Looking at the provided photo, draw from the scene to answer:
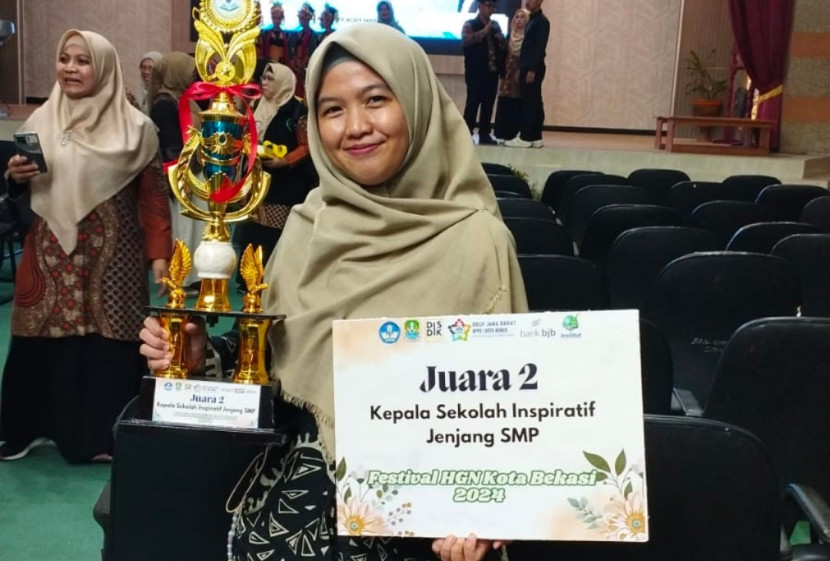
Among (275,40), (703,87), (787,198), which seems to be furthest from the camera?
(703,87)

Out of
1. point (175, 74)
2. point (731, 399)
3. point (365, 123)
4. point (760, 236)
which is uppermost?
point (175, 74)

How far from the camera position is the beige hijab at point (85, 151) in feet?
8.76

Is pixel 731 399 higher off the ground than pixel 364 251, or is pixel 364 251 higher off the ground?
pixel 364 251

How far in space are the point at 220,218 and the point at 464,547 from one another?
2.01 feet

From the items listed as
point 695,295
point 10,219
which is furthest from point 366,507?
point 10,219

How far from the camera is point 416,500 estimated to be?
3.66 feet

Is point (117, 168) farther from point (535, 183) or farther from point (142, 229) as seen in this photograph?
point (535, 183)

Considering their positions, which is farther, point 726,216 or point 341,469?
point 726,216

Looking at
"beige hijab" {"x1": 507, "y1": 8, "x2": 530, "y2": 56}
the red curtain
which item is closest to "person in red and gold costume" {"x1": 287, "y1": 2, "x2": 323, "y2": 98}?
"beige hijab" {"x1": 507, "y1": 8, "x2": 530, "y2": 56}

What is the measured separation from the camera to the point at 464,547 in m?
1.11

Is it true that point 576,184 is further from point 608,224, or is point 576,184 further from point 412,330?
point 412,330

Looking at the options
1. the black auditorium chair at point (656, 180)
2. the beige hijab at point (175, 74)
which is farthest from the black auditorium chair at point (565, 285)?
the beige hijab at point (175, 74)

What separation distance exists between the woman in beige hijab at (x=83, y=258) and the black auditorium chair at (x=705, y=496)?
1659mm

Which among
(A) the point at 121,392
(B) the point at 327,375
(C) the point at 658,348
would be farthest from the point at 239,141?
(A) the point at 121,392
